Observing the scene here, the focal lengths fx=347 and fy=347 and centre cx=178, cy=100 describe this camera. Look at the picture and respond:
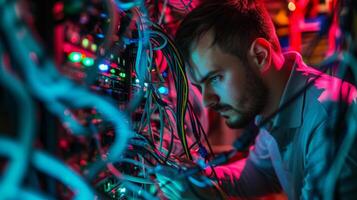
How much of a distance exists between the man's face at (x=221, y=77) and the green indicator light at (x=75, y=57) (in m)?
0.51

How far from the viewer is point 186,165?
2.91 feet

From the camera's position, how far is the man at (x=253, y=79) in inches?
39.0

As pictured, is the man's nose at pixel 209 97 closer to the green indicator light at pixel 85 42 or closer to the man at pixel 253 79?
the man at pixel 253 79

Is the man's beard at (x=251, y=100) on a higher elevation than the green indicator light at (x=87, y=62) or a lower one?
lower

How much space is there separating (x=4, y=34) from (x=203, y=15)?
698 millimetres

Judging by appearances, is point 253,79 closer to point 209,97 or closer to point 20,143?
point 209,97

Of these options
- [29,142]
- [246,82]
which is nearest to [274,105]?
[246,82]

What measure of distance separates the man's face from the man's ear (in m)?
0.03

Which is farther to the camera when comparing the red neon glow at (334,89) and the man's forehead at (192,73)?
the man's forehead at (192,73)

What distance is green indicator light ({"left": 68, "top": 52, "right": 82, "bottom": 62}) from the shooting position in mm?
556

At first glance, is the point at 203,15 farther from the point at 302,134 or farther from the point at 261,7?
the point at 302,134

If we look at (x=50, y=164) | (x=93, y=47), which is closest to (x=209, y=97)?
(x=93, y=47)

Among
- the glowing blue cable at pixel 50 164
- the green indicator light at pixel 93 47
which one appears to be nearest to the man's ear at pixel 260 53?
the green indicator light at pixel 93 47

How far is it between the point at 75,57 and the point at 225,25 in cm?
59
